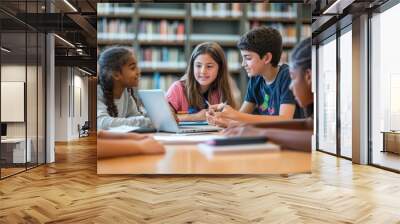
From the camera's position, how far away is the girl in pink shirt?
4.42 m

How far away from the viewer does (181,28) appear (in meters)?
4.46


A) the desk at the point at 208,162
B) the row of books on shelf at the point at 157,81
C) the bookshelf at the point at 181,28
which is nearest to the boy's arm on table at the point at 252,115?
the bookshelf at the point at 181,28

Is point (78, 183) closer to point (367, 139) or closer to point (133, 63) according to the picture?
point (133, 63)

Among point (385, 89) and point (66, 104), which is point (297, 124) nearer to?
point (385, 89)

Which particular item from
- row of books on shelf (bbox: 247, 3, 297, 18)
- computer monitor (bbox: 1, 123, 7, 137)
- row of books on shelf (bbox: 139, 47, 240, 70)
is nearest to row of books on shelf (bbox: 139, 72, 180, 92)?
row of books on shelf (bbox: 139, 47, 240, 70)

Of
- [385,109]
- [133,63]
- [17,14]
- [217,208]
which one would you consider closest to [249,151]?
[217,208]

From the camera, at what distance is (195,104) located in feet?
14.6

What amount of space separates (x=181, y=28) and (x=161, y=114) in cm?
97

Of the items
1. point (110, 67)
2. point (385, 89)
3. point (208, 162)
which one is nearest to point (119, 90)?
point (110, 67)

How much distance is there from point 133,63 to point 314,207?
251 centimetres

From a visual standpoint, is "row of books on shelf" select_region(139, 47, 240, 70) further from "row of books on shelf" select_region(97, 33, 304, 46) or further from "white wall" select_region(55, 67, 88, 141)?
"white wall" select_region(55, 67, 88, 141)

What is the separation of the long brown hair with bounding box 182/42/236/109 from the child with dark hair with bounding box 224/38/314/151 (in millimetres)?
352

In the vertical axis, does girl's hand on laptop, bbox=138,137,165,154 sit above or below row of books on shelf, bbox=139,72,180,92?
below

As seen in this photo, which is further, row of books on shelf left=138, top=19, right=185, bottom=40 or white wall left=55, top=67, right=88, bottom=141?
white wall left=55, top=67, right=88, bottom=141
